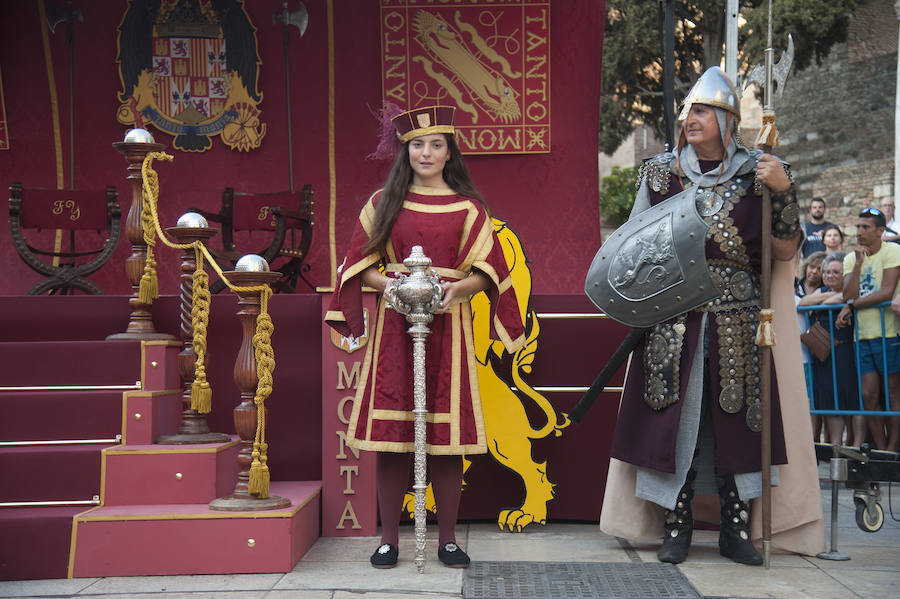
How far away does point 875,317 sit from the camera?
6328 millimetres

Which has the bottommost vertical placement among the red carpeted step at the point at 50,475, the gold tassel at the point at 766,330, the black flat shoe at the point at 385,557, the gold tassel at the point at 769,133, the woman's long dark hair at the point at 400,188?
the black flat shoe at the point at 385,557

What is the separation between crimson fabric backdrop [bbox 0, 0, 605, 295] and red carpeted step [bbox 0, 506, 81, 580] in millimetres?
3166

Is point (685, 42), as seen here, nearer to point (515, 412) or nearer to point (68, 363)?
point (515, 412)

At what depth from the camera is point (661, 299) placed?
391 centimetres

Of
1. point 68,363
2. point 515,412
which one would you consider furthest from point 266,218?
point 515,412

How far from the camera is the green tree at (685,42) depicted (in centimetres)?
1684

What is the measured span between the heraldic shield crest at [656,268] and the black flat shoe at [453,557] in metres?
1.16

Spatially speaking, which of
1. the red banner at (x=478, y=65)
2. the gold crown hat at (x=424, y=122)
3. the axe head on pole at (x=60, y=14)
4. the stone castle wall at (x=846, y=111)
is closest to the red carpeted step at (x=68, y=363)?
the gold crown hat at (x=424, y=122)

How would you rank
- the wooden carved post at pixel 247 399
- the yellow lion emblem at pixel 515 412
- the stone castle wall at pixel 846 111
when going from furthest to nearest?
1. the stone castle wall at pixel 846 111
2. the yellow lion emblem at pixel 515 412
3. the wooden carved post at pixel 247 399

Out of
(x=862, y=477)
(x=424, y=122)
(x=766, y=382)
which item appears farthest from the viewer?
(x=862, y=477)

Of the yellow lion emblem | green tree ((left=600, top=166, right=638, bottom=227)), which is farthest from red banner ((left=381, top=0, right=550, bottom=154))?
green tree ((left=600, top=166, right=638, bottom=227))

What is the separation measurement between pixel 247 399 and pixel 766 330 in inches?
84.0

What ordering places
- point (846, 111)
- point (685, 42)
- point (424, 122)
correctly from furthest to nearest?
point (846, 111) → point (685, 42) → point (424, 122)

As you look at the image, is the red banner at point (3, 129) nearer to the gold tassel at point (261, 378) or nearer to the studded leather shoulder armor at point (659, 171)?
the gold tassel at point (261, 378)
